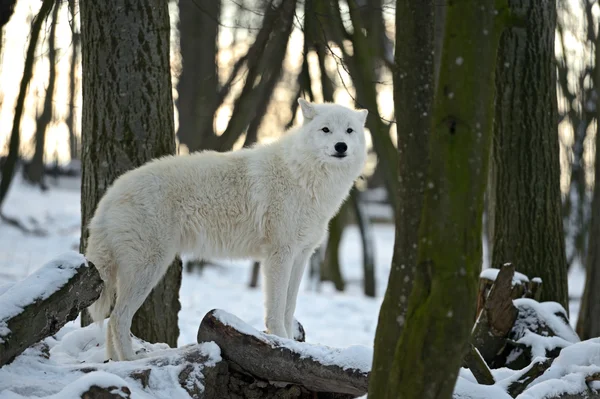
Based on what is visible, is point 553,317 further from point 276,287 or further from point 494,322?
point 276,287

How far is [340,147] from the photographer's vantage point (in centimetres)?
566

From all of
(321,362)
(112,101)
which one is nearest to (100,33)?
(112,101)

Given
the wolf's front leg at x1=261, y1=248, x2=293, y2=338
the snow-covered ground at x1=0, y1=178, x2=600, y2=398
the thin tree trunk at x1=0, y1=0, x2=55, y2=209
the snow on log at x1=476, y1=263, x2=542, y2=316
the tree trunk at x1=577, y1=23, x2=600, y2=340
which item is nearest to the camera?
the snow-covered ground at x1=0, y1=178, x2=600, y2=398

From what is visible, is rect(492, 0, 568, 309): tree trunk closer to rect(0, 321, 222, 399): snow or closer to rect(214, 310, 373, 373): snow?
rect(214, 310, 373, 373): snow

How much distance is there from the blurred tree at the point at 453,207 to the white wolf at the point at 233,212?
→ 2.49m

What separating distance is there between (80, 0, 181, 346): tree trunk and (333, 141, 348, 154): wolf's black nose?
57.4 inches

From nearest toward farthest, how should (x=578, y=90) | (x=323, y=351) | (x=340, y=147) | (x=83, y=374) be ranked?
(x=83, y=374) → (x=323, y=351) → (x=340, y=147) → (x=578, y=90)

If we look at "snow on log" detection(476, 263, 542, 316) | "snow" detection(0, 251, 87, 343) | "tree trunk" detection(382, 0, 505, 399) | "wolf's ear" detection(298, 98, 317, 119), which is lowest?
"snow on log" detection(476, 263, 542, 316)

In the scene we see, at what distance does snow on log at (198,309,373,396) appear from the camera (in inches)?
157

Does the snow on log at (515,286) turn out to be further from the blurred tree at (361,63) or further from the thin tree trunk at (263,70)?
the thin tree trunk at (263,70)

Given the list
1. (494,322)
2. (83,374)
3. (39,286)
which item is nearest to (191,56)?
(494,322)

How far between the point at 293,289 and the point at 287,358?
1603mm

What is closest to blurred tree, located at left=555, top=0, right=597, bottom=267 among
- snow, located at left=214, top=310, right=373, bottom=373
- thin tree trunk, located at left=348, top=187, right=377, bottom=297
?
thin tree trunk, located at left=348, top=187, right=377, bottom=297

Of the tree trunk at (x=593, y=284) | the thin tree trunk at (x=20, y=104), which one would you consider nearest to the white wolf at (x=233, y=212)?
the thin tree trunk at (x=20, y=104)
